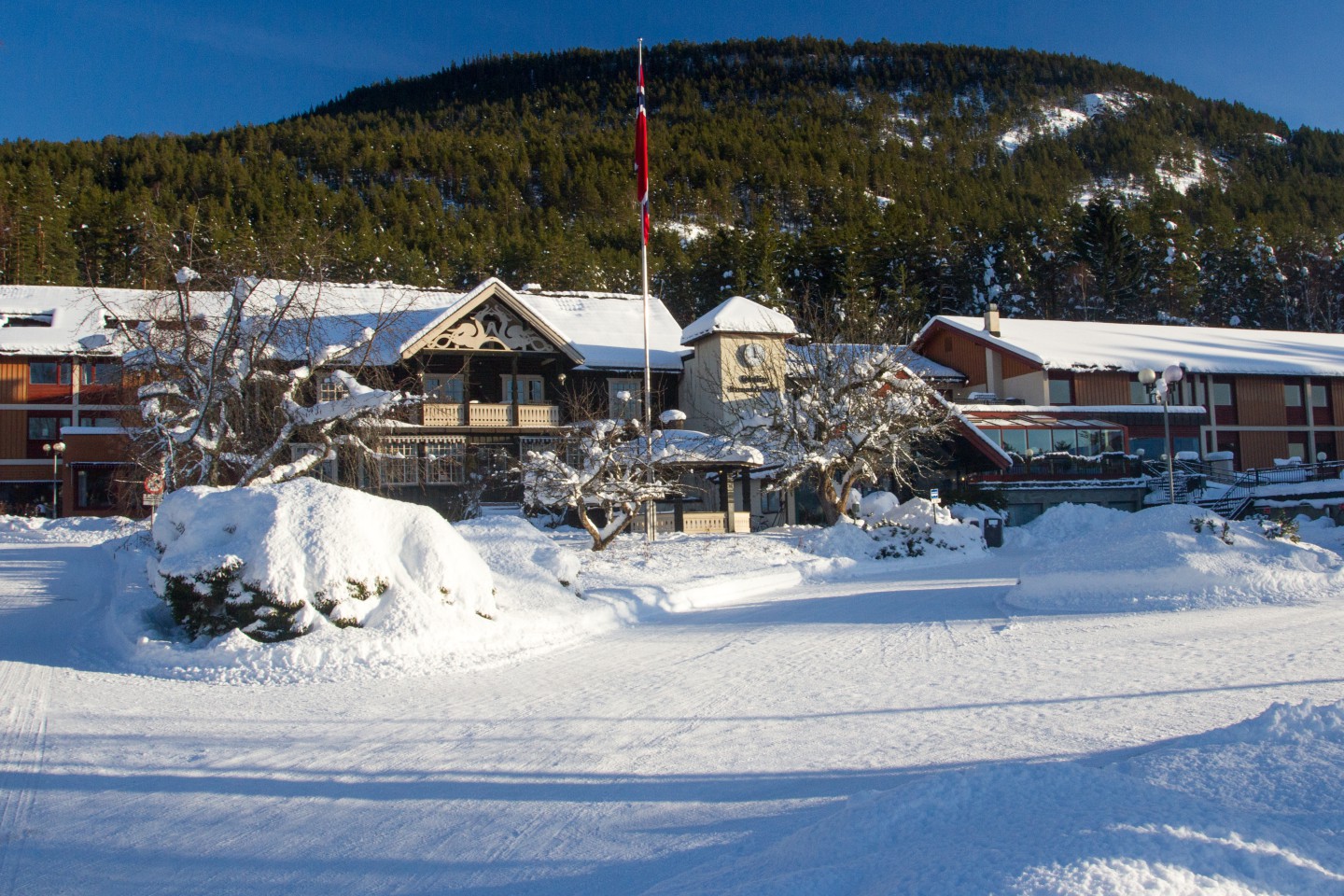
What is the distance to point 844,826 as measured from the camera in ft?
16.2

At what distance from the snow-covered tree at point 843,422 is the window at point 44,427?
33405mm

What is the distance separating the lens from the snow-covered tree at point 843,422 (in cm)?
3117

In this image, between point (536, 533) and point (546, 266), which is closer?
point (536, 533)

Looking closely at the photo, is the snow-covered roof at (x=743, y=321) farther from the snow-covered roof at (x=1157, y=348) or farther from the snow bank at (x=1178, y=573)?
the snow bank at (x=1178, y=573)

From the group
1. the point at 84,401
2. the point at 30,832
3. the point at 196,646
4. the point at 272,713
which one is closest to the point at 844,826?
the point at 30,832

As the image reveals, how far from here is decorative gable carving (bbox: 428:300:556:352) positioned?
36.6 m

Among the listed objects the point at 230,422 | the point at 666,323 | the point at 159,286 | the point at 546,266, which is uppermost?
the point at 546,266

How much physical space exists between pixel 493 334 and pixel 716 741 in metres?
30.9

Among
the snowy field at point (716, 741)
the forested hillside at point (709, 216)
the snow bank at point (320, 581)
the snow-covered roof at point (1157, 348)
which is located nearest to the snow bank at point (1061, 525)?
the forested hillside at point (709, 216)

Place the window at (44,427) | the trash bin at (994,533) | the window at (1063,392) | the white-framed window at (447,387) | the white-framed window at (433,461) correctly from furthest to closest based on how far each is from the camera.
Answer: the window at (44,427) → the window at (1063,392) → the white-framed window at (447,387) → the white-framed window at (433,461) → the trash bin at (994,533)

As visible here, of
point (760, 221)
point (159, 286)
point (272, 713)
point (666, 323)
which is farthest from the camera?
point (760, 221)

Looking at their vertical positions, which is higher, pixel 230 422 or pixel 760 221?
pixel 760 221

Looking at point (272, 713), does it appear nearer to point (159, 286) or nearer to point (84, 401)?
point (159, 286)

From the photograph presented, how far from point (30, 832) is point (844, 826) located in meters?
4.77
